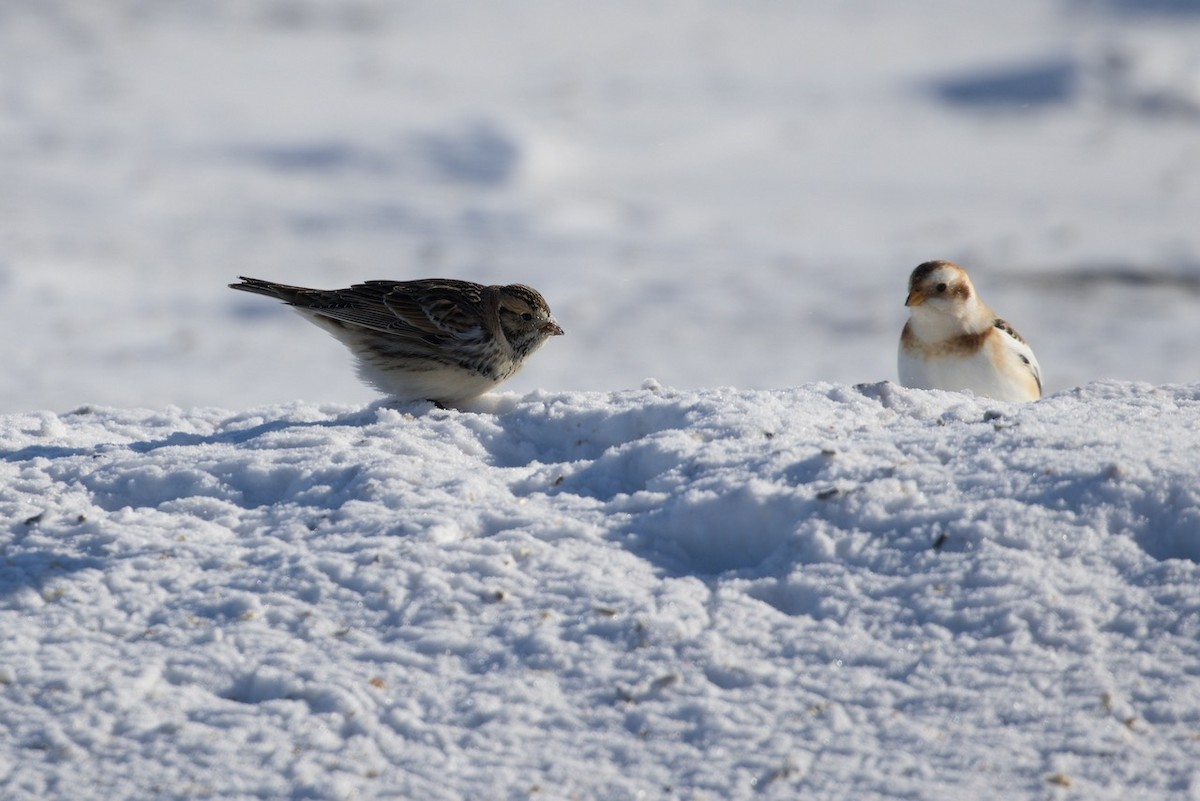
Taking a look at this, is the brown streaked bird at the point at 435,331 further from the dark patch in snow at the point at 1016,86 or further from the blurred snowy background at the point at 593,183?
the dark patch in snow at the point at 1016,86

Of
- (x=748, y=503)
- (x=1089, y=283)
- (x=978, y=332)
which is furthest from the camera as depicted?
(x=1089, y=283)

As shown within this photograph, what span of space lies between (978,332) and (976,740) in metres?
3.41

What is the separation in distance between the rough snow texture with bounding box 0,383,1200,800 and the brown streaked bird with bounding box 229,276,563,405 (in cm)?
71

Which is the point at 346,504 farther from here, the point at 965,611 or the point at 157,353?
the point at 157,353

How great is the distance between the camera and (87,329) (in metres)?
12.2

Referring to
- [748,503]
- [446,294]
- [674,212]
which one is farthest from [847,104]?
[748,503]

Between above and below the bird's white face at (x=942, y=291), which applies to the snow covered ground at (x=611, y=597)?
below

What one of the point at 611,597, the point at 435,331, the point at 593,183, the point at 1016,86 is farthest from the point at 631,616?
the point at 1016,86

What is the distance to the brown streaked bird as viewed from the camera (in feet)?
17.4

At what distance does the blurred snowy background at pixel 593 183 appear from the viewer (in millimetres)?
12180

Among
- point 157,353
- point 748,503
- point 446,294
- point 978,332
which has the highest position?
point 157,353

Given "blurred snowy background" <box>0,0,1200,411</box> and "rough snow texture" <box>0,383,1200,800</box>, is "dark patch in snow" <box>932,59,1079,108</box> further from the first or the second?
"rough snow texture" <box>0,383,1200,800</box>

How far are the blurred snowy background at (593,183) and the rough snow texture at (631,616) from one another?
670cm

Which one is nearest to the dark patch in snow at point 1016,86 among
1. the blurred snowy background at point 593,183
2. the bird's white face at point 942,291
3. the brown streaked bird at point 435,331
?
the blurred snowy background at point 593,183
